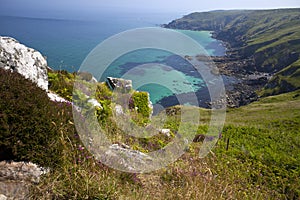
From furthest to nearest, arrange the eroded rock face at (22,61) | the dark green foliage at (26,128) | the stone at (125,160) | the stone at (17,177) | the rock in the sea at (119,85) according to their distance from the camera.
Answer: the rock in the sea at (119,85), the eroded rock face at (22,61), the stone at (125,160), the dark green foliage at (26,128), the stone at (17,177)

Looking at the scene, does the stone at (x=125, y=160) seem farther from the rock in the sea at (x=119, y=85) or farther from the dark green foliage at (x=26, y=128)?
the rock in the sea at (x=119, y=85)

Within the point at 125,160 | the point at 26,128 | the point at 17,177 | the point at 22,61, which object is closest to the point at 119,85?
the point at 22,61

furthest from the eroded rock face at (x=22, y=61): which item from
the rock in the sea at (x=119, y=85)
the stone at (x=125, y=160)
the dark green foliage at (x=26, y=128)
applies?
the rock in the sea at (x=119, y=85)

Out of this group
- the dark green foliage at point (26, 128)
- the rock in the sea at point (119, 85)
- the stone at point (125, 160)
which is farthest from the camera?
the rock in the sea at point (119, 85)


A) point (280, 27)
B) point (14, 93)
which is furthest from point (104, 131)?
point (280, 27)

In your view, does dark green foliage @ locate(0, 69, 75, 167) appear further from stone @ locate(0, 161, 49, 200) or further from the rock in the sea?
the rock in the sea

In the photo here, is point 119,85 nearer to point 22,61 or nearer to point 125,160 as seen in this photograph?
point 22,61

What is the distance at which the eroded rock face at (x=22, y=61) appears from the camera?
6.64 metres

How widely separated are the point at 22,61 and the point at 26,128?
4126 millimetres

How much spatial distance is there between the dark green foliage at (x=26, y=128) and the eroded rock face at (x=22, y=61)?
254cm

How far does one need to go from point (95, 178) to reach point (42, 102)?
1.92 metres

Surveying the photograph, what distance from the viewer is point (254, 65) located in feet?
423

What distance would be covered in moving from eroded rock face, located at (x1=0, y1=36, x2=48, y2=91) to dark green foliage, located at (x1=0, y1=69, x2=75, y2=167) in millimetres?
2540

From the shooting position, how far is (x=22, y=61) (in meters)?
7.27
